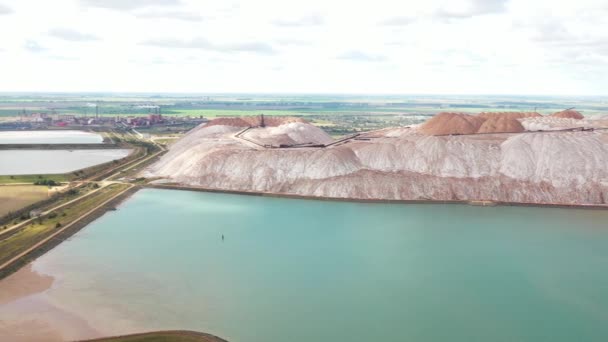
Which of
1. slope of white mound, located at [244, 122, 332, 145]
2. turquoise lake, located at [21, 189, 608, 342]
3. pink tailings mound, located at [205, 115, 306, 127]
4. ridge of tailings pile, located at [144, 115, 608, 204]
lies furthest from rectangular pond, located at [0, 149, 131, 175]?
turquoise lake, located at [21, 189, 608, 342]

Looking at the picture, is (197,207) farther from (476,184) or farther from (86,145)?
(86,145)

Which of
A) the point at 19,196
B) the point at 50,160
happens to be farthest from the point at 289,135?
the point at 19,196

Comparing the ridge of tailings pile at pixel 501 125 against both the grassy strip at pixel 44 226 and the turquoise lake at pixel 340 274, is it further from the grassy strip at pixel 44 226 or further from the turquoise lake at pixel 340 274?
the grassy strip at pixel 44 226

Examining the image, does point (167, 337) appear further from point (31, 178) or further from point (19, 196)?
point (31, 178)

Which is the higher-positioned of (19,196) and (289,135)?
(289,135)

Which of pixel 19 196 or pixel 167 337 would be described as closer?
pixel 167 337

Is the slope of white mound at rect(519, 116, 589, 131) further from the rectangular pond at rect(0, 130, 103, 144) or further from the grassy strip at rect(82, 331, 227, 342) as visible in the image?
the rectangular pond at rect(0, 130, 103, 144)
